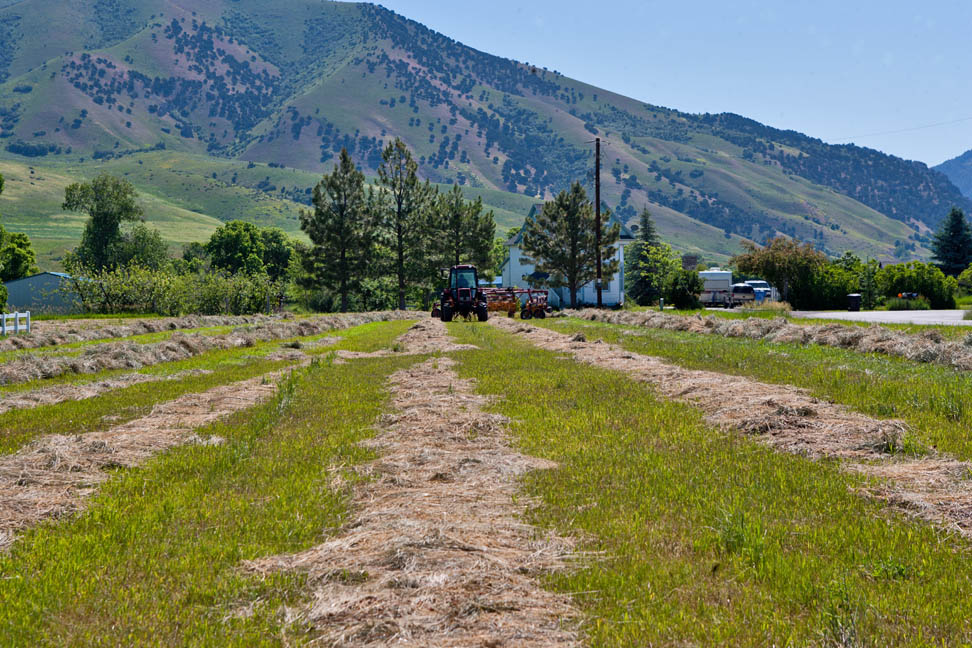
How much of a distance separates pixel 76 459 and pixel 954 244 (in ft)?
289

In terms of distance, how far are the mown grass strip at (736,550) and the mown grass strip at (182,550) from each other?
213 cm

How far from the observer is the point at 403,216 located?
81.8 metres

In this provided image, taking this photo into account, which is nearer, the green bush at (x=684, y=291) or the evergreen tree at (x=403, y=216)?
the green bush at (x=684, y=291)

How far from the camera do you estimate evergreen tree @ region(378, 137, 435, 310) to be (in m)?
80.6

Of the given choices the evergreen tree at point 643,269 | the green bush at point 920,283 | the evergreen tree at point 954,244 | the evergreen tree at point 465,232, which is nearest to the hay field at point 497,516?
the green bush at point 920,283

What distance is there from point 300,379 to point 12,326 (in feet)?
79.9

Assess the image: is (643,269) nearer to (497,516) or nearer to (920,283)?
(920,283)

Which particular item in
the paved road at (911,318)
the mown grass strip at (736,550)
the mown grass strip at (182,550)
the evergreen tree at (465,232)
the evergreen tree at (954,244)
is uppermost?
the evergreen tree at (465,232)

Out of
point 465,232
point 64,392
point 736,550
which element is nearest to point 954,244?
point 465,232

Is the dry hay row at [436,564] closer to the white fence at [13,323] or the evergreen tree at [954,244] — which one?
the white fence at [13,323]

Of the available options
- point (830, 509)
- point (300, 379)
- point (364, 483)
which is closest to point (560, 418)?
point (364, 483)

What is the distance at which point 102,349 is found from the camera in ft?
68.6

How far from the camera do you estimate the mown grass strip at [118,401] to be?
10.1 m

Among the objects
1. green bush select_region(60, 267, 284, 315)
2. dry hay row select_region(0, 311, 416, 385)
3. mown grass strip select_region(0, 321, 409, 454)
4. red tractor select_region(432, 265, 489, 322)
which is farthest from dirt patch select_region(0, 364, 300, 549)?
green bush select_region(60, 267, 284, 315)
